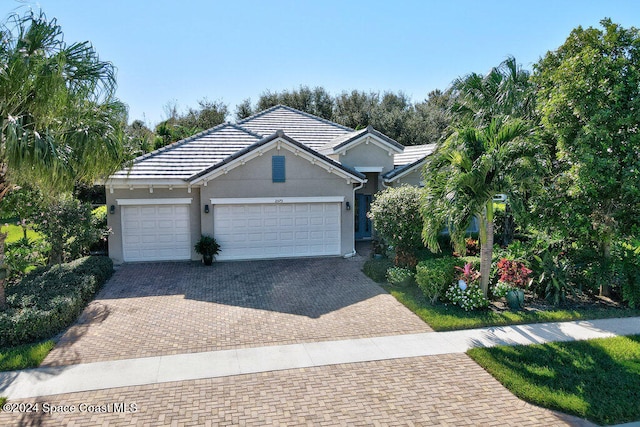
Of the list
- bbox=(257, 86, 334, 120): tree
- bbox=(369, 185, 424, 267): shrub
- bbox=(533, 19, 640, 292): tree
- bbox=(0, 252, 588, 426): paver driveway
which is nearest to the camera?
bbox=(0, 252, 588, 426): paver driveway

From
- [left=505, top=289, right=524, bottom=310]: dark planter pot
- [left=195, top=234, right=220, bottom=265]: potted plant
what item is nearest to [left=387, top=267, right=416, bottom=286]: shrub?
[left=505, top=289, right=524, bottom=310]: dark planter pot

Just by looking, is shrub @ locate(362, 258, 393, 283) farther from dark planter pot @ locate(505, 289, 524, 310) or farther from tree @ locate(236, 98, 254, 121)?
tree @ locate(236, 98, 254, 121)

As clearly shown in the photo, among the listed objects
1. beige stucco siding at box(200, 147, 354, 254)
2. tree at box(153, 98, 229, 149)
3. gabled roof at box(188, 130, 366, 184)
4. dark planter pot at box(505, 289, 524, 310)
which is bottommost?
dark planter pot at box(505, 289, 524, 310)

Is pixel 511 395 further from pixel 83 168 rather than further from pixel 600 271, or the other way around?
pixel 83 168

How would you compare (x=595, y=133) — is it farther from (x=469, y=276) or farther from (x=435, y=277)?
(x=435, y=277)

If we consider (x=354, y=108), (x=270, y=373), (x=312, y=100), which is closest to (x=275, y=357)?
(x=270, y=373)

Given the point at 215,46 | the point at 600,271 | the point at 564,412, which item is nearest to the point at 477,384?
the point at 564,412

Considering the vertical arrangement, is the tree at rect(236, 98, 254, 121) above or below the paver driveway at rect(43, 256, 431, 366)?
above

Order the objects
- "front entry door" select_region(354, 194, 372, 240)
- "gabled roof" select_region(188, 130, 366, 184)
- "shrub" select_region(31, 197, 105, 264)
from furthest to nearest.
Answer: "front entry door" select_region(354, 194, 372, 240) → "gabled roof" select_region(188, 130, 366, 184) → "shrub" select_region(31, 197, 105, 264)
